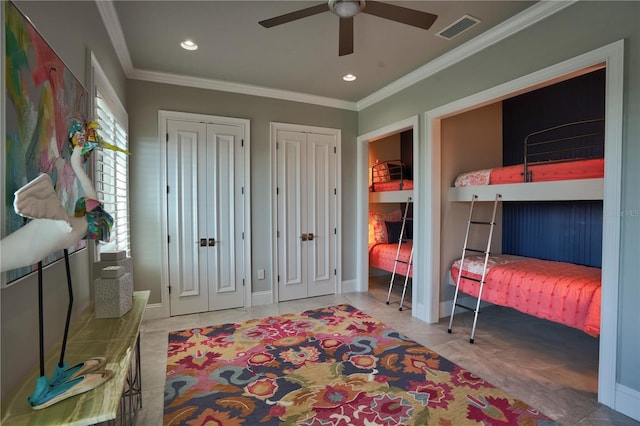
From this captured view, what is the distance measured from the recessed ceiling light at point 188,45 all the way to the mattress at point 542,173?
9.99ft

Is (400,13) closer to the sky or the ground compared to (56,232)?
closer to the sky

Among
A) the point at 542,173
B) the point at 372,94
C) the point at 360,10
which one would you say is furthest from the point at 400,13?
the point at 372,94

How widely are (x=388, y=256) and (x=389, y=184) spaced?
3.58 feet

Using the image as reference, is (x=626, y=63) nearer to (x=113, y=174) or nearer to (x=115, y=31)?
(x=115, y=31)

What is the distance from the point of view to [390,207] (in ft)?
19.2

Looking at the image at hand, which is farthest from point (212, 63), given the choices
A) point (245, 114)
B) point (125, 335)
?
point (125, 335)

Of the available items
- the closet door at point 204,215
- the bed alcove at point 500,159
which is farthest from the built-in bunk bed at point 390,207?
the closet door at point 204,215

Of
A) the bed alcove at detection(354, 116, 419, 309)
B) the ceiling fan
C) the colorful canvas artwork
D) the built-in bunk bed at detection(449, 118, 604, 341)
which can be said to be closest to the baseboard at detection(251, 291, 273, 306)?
the bed alcove at detection(354, 116, 419, 309)

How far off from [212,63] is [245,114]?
806mm

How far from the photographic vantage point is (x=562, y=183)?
2.70 meters

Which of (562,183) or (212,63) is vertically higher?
(212,63)

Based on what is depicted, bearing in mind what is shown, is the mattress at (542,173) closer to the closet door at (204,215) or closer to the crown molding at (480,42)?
the crown molding at (480,42)

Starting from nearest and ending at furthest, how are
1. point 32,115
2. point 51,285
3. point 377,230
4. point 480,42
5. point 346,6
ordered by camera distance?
point 32,115, point 51,285, point 346,6, point 480,42, point 377,230

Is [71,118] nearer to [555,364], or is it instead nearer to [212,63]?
[212,63]
